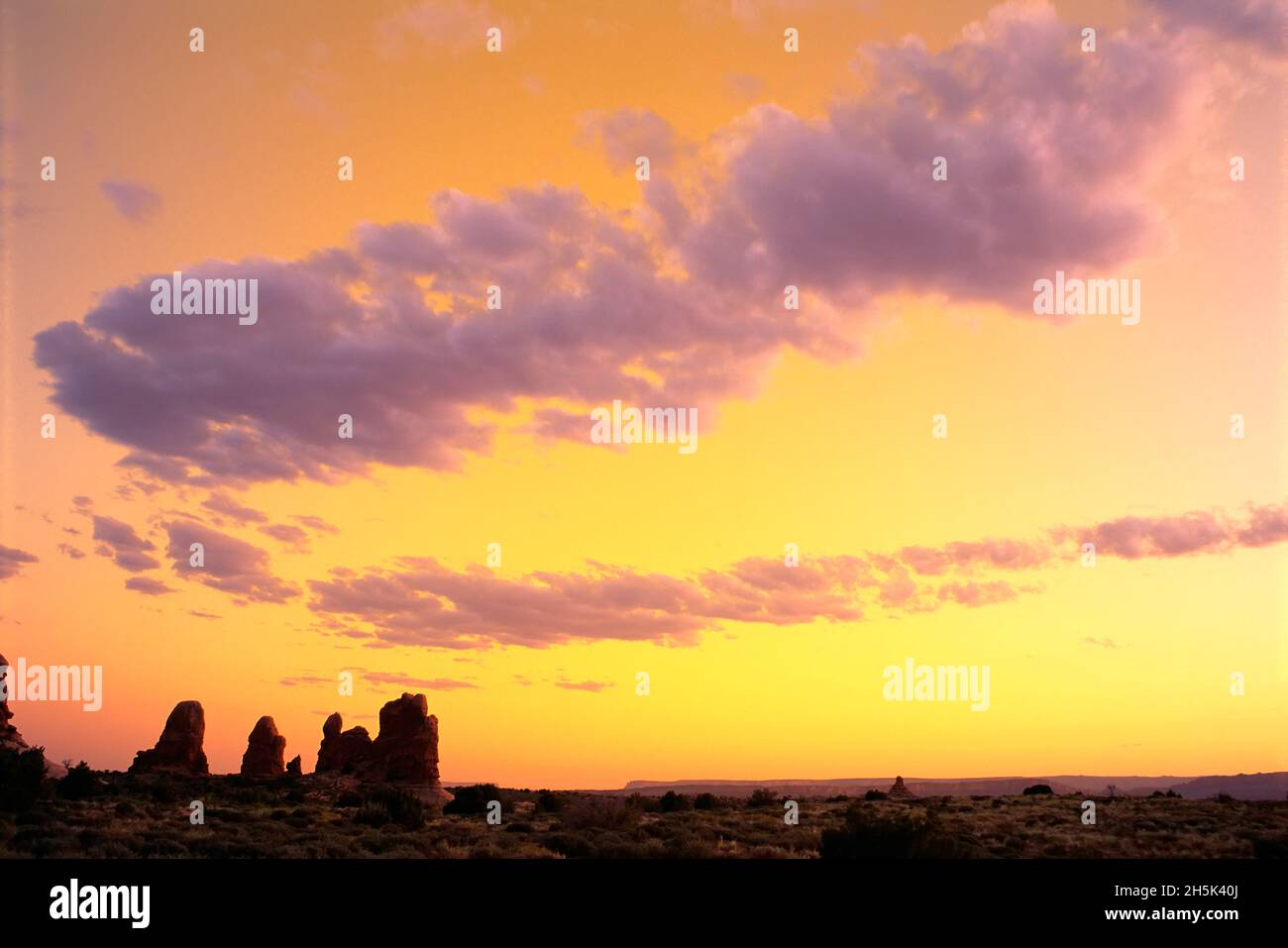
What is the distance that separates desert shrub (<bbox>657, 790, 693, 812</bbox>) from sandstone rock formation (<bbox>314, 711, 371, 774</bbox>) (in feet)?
92.4

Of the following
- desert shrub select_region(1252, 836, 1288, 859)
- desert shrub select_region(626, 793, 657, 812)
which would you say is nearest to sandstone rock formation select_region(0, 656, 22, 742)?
desert shrub select_region(626, 793, 657, 812)

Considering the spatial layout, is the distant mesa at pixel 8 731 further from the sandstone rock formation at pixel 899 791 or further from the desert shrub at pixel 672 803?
the sandstone rock formation at pixel 899 791

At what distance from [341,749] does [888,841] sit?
60878 millimetres

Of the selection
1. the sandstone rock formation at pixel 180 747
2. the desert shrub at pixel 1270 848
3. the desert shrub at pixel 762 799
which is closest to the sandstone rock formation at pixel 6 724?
the sandstone rock formation at pixel 180 747

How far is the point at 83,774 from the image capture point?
46.9 m

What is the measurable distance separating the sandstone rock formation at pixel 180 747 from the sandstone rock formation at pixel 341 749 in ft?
34.5

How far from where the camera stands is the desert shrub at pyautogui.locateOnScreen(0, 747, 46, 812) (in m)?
37.2

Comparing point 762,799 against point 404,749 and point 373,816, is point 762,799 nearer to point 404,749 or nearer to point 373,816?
point 404,749

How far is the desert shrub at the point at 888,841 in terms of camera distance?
76.7 feet

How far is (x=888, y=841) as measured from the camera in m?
23.5

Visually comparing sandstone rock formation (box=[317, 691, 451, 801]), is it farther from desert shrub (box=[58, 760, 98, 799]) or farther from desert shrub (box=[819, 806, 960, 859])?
desert shrub (box=[819, 806, 960, 859])

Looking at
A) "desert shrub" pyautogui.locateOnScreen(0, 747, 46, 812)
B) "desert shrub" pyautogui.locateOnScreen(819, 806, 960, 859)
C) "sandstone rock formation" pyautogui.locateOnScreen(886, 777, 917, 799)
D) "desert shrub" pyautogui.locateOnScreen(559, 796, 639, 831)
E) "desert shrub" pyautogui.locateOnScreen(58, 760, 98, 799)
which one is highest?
"desert shrub" pyautogui.locateOnScreen(819, 806, 960, 859)

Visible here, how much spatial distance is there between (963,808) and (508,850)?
118 feet

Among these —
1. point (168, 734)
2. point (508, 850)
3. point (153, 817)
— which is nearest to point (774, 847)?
point (508, 850)
